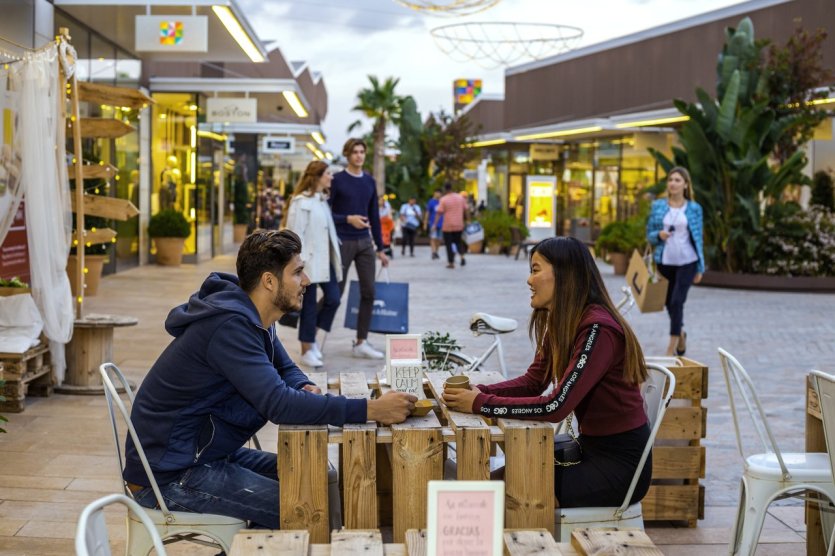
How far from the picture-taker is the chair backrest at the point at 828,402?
370cm

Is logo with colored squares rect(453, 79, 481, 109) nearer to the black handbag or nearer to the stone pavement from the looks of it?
the stone pavement

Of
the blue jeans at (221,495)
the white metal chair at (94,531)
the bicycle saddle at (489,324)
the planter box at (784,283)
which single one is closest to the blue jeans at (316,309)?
the bicycle saddle at (489,324)

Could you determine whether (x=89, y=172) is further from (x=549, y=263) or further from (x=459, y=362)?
(x=549, y=263)

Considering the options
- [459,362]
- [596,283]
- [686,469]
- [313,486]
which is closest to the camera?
[313,486]

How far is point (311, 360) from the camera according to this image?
9.40 meters

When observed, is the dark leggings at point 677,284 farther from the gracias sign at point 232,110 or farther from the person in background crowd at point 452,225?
the gracias sign at point 232,110

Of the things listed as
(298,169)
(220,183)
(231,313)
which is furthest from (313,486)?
(298,169)

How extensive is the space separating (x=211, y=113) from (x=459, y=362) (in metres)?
16.1

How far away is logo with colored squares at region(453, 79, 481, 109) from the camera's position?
80000 millimetres

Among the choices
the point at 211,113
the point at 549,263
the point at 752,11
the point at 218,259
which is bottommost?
the point at 218,259

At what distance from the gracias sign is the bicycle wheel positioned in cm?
1565

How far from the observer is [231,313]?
3.48m

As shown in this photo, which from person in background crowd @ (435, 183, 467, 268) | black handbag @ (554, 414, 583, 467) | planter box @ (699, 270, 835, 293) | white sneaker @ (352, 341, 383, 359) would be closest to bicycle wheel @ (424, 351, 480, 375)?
black handbag @ (554, 414, 583, 467)

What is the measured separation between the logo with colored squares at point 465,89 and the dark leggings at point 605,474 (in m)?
76.3
